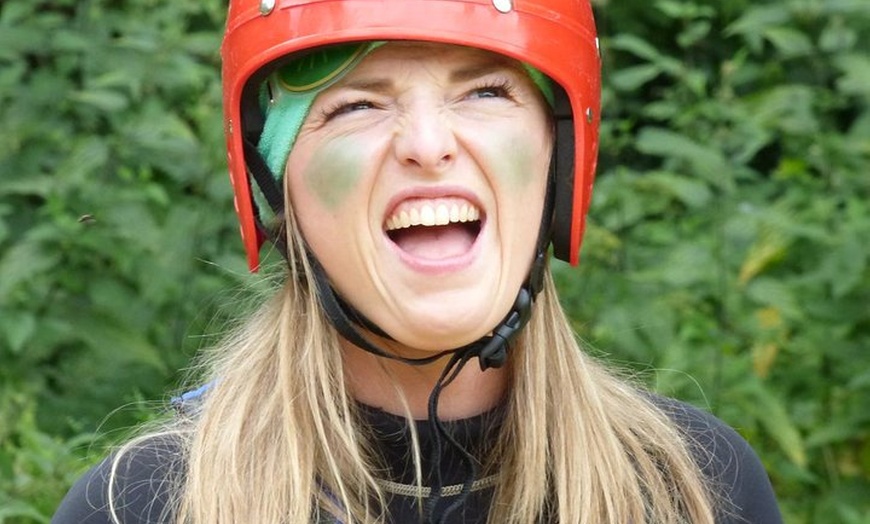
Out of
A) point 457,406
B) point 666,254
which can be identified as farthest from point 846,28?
point 457,406

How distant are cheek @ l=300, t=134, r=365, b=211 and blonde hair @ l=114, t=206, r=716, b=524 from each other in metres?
0.10

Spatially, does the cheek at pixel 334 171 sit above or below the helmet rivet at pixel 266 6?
below

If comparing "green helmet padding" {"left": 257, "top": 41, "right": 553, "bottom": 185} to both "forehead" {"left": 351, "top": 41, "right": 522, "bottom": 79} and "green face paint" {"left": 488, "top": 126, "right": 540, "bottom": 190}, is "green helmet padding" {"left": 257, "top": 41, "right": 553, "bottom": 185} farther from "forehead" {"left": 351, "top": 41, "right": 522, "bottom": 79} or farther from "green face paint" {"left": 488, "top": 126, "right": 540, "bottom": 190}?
"green face paint" {"left": 488, "top": 126, "right": 540, "bottom": 190}

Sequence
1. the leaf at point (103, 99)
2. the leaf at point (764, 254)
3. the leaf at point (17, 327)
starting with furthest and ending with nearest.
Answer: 1. the leaf at point (764, 254)
2. the leaf at point (103, 99)
3. the leaf at point (17, 327)

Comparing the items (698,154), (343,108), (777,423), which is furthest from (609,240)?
(343,108)

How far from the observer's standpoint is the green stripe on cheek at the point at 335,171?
8.45 ft

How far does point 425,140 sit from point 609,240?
243 centimetres

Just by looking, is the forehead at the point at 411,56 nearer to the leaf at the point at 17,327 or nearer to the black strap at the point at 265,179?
the black strap at the point at 265,179

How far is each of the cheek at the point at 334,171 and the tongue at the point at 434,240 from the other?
11 cm

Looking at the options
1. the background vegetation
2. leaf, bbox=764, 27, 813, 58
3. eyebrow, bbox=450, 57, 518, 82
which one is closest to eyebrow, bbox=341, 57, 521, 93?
eyebrow, bbox=450, 57, 518, 82

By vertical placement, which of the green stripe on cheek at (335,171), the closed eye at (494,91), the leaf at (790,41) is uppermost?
the leaf at (790,41)

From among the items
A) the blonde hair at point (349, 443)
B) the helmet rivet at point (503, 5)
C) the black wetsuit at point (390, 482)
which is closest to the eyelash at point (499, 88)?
the helmet rivet at point (503, 5)

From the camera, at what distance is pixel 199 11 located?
523 cm

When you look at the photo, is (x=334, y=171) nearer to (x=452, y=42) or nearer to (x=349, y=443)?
(x=452, y=42)
